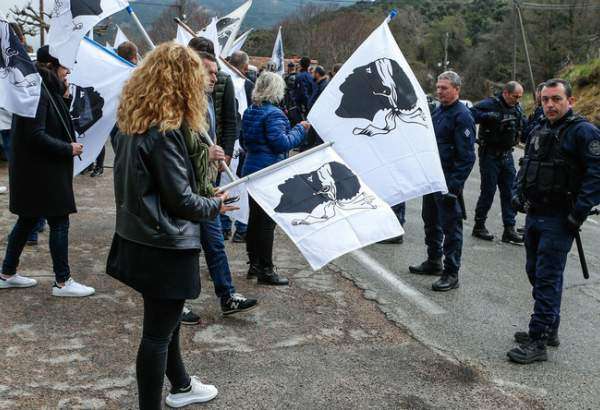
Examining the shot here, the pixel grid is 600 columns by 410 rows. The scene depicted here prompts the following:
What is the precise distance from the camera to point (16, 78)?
15.1 ft

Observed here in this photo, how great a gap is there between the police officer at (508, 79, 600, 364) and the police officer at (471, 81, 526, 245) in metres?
3.16

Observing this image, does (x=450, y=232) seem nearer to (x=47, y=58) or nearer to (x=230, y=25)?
(x=47, y=58)

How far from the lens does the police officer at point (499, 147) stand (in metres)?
7.40

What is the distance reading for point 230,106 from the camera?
5312 mm

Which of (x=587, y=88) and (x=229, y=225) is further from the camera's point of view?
(x=587, y=88)

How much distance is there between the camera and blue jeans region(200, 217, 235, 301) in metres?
4.51

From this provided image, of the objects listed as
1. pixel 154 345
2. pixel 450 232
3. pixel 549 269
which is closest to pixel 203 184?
pixel 154 345

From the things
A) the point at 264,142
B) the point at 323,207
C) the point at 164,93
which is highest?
the point at 164,93

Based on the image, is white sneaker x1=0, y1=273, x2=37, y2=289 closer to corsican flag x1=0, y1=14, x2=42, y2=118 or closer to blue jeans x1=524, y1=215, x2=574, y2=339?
corsican flag x1=0, y1=14, x2=42, y2=118

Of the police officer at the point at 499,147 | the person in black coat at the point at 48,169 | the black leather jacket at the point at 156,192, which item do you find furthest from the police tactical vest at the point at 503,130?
the black leather jacket at the point at 156,192

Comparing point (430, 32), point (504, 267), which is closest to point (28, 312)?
point (504, 267)

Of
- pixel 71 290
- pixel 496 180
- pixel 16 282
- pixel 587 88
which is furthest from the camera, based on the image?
pixel 587 88

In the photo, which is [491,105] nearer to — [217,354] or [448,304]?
[448,304]

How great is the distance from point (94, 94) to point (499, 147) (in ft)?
15.4
